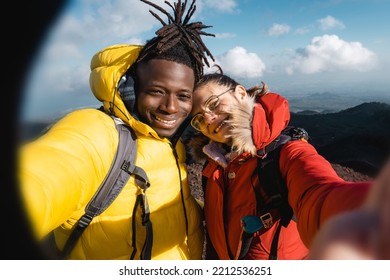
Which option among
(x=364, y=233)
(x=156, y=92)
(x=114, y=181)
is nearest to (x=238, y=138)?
(x=156, y=92)

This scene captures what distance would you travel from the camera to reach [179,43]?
200cm

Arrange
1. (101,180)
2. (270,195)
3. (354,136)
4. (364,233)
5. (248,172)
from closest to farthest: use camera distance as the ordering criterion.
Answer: (364,233), (101,180), (270,195), (248,172), (354,136)

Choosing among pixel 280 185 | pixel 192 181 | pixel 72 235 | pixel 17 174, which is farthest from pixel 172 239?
pixel 192 181

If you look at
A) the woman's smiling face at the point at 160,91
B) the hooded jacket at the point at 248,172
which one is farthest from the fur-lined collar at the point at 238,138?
the woman's smiling face at the point at 160,91

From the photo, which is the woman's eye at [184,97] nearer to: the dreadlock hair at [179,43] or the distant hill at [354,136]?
the dreadlock hair at [179,43]

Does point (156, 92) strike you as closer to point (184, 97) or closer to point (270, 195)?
point (184, 97)

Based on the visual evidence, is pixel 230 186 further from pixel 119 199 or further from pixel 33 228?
pixel 33 228

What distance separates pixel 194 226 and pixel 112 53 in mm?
1350

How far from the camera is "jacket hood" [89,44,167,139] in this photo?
171cm

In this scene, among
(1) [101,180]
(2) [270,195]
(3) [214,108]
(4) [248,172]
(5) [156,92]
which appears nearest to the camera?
(1) [101,180]

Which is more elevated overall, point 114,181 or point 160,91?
point 160,91

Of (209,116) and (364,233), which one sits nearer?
(364,233)

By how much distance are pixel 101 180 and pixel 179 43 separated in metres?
1.13

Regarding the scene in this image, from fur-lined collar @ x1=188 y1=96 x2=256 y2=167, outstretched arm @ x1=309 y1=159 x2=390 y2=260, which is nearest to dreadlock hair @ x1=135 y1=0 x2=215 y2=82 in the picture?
fur-lined collar @ x1=188 y1=96 x2=256 y2=167
